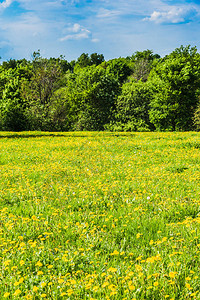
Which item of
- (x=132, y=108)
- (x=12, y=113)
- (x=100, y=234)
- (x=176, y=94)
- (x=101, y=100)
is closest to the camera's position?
(x=100, y=234)

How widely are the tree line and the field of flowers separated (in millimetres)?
30460

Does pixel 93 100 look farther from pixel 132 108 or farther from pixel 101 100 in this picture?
pixel 132 108

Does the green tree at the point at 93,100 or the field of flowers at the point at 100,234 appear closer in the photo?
the field of flowers at the point at 100,234

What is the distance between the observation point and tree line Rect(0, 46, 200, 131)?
37669 millimetres

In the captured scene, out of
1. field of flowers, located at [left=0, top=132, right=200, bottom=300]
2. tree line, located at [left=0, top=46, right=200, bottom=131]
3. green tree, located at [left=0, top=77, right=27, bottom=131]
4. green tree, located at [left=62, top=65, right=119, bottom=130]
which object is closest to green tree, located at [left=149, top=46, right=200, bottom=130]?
tree line, located at [left=0, top=46, right=200, bottom=131]

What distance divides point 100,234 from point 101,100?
4324 cm

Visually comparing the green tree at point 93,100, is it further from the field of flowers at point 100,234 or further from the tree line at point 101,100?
the field of flowers at point 100,234

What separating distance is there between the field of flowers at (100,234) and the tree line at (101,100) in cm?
3046

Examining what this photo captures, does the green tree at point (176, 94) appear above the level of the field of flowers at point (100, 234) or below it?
above

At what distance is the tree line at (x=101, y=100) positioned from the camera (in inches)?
1483

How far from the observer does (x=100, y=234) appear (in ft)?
14.5

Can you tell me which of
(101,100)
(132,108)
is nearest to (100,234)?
(132,108)

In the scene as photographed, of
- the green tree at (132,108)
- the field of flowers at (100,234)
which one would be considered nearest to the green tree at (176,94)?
the green tree at (132,108)

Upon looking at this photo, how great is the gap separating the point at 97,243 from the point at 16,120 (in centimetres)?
3378
